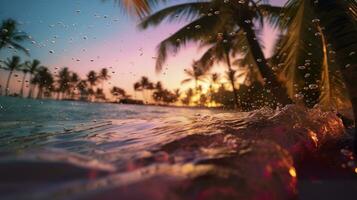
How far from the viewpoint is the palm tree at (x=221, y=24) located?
9859 mm

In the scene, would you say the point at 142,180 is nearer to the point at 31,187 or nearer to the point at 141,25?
the point at 31,187

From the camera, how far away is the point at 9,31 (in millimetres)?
19891

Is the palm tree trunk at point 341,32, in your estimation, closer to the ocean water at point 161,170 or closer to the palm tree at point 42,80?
the ocean water at point 161,170

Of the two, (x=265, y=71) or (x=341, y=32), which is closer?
(x=341, y=32)

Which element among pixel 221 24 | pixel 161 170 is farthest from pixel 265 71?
pixel 161 170

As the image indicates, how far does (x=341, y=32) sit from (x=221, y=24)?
4941 mm

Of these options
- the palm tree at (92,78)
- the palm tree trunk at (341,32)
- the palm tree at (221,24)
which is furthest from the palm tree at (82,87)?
the palm tree trunk at (341,32)

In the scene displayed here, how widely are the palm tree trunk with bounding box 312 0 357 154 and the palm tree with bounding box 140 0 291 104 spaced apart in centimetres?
373

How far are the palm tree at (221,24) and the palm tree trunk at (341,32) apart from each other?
373 cm

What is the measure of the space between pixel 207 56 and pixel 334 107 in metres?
8.60

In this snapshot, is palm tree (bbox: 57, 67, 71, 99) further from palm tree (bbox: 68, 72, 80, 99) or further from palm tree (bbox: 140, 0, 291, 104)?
palm tree (bbox: 140, 0, 291, 104)

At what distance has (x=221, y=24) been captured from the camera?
34.5ft

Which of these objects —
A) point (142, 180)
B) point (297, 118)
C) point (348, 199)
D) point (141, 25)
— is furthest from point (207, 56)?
point (142, 180)

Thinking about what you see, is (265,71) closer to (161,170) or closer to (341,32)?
(341,32)
